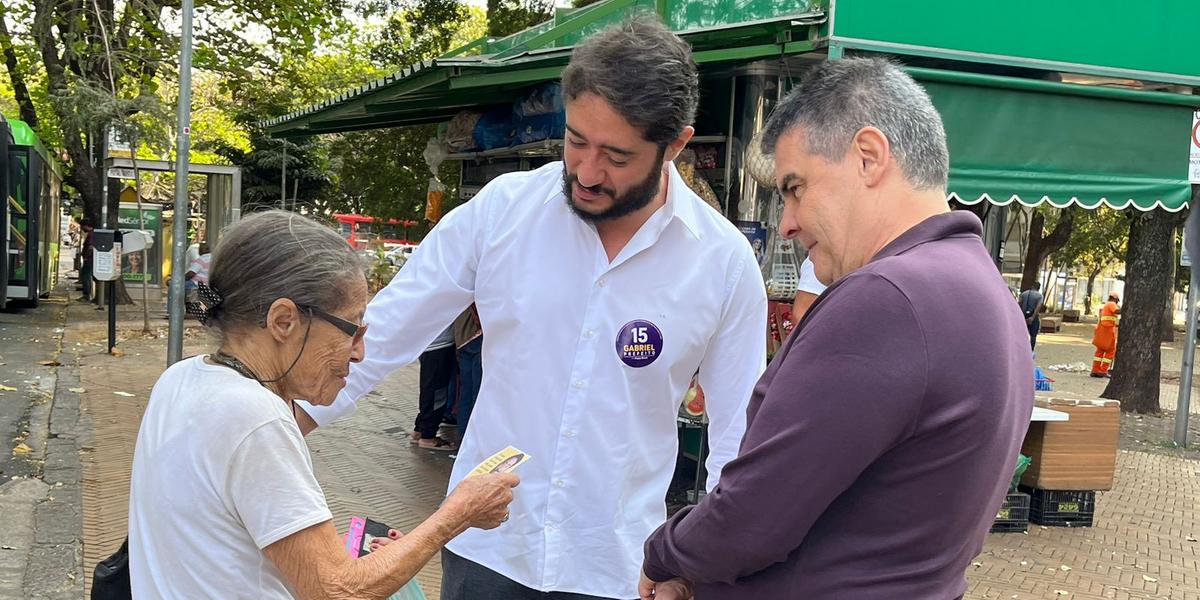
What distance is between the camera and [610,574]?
2176 millimetres

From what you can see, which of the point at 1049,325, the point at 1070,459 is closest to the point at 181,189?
the point at 1070,459

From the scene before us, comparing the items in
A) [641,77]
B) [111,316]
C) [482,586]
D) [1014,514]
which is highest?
[641,77]

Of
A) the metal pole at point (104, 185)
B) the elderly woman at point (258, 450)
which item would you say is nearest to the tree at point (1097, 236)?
the metal pole at point (104, 185)

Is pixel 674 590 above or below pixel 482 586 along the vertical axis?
above

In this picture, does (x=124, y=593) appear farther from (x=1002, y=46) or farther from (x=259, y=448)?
(x=1002, y=46)

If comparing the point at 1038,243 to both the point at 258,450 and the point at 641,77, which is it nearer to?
the point at 641,77

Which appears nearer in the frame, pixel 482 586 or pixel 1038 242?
pixel 482 586

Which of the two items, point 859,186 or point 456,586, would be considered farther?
point 456,586

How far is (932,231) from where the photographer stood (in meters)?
1.54

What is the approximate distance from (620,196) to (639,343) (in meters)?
0.31

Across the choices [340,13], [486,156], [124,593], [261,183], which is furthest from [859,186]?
[261,183]

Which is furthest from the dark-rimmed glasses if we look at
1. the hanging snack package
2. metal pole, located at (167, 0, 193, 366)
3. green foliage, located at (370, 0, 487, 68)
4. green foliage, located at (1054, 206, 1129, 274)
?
green foliage, located at (1054, 206, 1129, 274)

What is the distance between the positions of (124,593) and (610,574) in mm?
921

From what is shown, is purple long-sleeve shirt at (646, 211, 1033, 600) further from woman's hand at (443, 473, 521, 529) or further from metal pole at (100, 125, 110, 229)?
metal pole at (100, 125, 110, 229)
